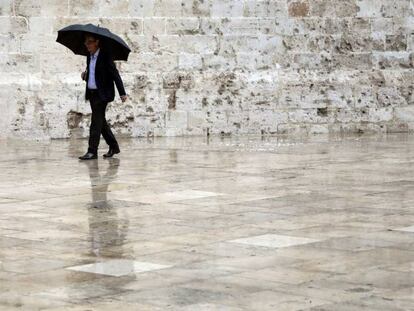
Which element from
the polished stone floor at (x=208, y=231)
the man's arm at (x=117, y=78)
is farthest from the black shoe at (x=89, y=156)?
the man's arm at (x=117, y=78)

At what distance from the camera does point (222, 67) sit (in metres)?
16.6

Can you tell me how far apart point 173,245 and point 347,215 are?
5.74 feet

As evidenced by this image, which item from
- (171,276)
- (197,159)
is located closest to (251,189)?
(197,159)

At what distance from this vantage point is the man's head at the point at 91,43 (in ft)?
42.9

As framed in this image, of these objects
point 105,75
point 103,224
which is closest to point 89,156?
point 105,75

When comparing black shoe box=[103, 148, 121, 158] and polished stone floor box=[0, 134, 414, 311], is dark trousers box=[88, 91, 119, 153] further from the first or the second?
polished stone floor box=[0, 134, 414, 311]

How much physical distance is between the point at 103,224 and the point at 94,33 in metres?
5.20

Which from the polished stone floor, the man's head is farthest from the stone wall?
the man's head

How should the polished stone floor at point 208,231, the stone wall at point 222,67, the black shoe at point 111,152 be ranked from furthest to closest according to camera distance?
the stone wall at point 222,67 < the black shoe at point 111,152 < the polished stone floor at point 208,231

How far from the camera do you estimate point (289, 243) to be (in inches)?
283

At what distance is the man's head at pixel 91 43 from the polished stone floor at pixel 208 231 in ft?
4.14

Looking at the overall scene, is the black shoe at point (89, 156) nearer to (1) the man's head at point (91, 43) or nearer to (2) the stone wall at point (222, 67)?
(1) the man's head at point (91, 43)

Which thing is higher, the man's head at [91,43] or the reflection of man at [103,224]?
the man's head at [91,43]

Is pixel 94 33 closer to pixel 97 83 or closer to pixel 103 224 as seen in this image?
pixel 97 83
